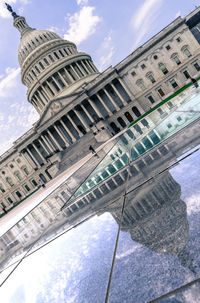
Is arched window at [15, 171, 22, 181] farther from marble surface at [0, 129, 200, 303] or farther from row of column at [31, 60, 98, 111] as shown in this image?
marble surface at [0, 129, 200, 303]

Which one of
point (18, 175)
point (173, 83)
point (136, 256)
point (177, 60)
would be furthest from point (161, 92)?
point (136, 256)

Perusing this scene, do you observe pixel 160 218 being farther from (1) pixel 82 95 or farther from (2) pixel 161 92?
(2) pixel 161 92

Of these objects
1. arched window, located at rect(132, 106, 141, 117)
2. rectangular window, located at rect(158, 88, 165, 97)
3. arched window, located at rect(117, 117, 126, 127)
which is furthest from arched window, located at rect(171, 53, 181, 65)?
arched window, located at rect(117, 117, 126, 127)

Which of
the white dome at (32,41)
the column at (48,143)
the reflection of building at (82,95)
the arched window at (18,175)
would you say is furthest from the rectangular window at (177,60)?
the arched window at (18,175)

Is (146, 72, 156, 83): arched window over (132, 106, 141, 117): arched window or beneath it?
over

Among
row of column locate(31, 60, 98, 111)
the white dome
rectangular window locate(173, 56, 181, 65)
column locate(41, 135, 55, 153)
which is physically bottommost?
rectangular window locate(173, 56, 181, 65)

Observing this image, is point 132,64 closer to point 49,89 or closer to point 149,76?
point 149,76
